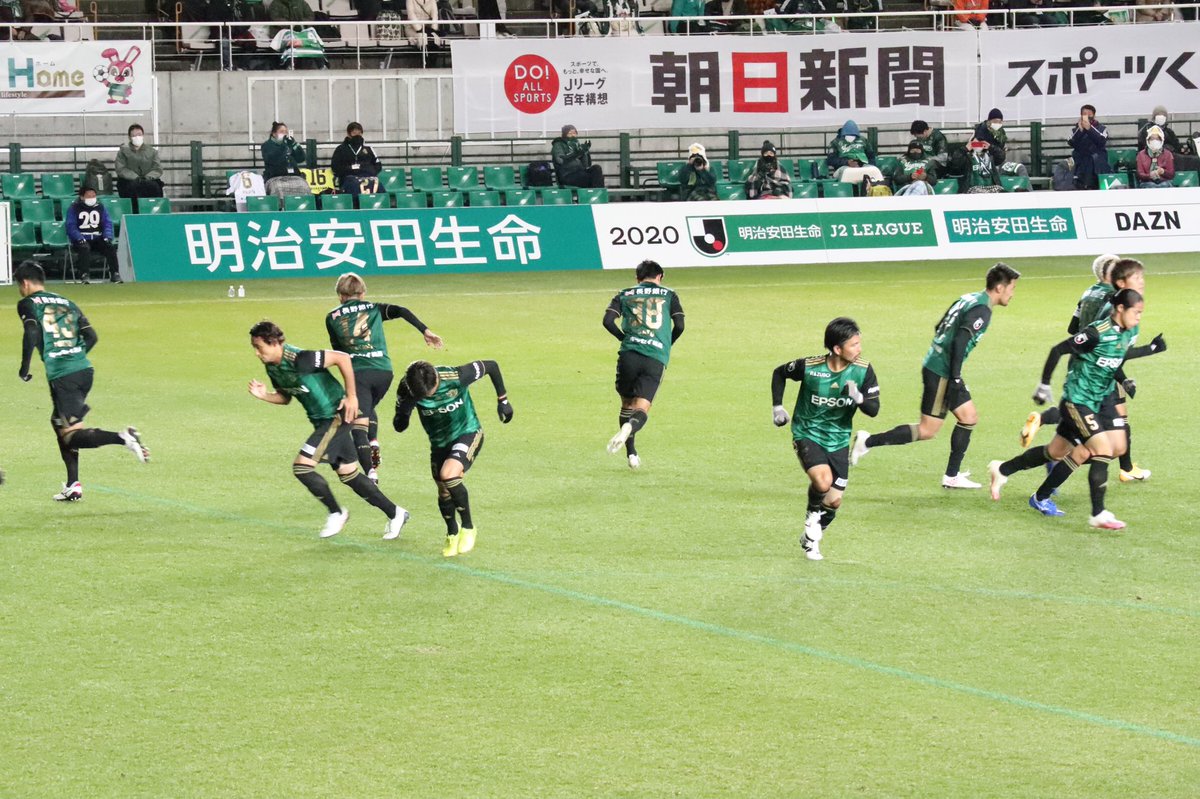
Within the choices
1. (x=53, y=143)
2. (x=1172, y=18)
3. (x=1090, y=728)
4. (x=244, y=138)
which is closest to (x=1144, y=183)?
(x=1172, y=18)

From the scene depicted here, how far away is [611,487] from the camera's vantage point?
13.7m

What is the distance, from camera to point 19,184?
30766 mm

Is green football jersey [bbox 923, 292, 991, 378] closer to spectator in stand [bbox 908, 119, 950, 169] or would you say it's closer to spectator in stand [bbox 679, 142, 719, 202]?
spectator in stand [bbox 679, 142, 719, 202]

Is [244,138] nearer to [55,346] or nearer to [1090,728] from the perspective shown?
[55,346]

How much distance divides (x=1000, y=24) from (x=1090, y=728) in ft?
105

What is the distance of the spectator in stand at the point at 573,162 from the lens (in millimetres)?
32188

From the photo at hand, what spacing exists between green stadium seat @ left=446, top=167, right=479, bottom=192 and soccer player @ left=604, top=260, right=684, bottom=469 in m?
18.7

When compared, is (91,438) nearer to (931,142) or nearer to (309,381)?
(309,381)

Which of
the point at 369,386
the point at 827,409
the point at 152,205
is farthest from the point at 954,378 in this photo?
the point at 152,205

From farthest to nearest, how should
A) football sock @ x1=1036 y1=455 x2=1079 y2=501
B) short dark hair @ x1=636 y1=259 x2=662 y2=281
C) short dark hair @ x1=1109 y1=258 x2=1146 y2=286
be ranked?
short dark hair @ x1=636 y1=259 x2=662 y2=281, football sock @ x1=1036 y1=455 x2=1079 y2=501, short dark hair @ x1=1109 y1=258 x2=1146 y2=286

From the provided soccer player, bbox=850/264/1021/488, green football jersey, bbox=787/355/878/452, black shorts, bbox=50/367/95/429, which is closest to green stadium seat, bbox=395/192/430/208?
black shorts, bbox=50/367/95/429

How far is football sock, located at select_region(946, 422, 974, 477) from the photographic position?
43.7 feet

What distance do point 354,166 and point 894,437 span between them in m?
20.0

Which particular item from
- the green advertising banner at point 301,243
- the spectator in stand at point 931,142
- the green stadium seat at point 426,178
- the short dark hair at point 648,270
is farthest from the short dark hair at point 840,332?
the spectator in stand at point 931,142
